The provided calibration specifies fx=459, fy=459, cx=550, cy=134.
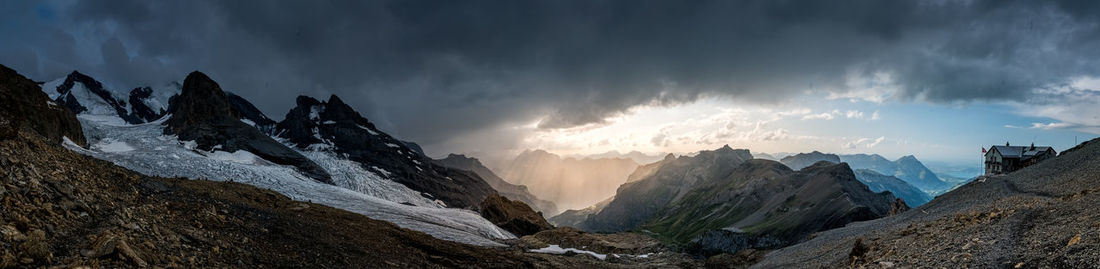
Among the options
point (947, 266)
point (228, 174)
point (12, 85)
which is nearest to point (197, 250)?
point (947, 266)

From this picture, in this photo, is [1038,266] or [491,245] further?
[491,245]

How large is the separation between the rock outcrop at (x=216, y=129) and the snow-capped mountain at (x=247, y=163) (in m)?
0.22

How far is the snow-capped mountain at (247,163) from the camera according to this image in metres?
58.5

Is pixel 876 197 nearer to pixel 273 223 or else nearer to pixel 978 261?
pixel 978 261

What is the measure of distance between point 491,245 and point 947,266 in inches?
1533

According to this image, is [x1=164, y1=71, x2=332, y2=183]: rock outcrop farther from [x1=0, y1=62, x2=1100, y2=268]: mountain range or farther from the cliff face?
the cliff face

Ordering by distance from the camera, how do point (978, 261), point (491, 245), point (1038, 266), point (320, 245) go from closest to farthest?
point (1038, 266)
point (978, 261)
point (320, 245)
point (491, 245)

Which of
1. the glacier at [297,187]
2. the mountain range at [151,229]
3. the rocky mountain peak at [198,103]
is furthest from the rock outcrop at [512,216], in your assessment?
the rocky mountain peak at [198,103]

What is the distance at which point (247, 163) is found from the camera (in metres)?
88.9

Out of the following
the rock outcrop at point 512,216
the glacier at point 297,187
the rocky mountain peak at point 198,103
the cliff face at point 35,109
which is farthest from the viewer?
the rocky mountain peak at point 198,103

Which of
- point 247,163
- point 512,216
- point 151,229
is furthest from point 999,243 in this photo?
point 247,163

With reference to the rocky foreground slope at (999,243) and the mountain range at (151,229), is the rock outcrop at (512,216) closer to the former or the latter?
the mountain range at (151,229)

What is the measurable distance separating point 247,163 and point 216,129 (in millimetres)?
42939

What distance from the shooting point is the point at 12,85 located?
62.0 meters
